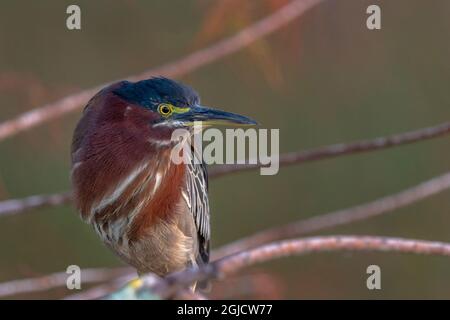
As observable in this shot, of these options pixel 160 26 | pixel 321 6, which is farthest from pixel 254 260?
pixel 160 26

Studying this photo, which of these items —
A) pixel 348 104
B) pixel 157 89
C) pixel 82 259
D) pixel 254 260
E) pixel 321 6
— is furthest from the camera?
pixel 348 104

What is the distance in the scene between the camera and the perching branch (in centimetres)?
103

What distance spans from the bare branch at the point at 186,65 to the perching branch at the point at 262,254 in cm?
105

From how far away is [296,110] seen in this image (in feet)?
15.1

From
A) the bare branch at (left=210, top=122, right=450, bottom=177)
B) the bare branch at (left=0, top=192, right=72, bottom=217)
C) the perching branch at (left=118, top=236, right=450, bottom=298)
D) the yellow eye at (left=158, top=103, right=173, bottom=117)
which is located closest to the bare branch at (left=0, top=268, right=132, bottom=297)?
the bare branch at (left=0, top=192, right=72, bottom=217)

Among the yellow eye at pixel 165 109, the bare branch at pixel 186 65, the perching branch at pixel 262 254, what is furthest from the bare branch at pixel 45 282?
the perching branch at pixel 262 254

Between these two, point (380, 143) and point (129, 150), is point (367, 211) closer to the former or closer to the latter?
point (380, 143)

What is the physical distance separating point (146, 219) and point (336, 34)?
2.31m

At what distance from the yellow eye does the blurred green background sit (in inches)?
54.9

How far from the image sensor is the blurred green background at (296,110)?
3.96 metres

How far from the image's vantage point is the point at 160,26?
430 centimetres

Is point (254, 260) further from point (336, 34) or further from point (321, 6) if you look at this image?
point (336, 34)

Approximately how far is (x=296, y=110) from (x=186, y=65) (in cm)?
218

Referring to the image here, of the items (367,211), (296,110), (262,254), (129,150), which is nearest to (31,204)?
(129,150)
